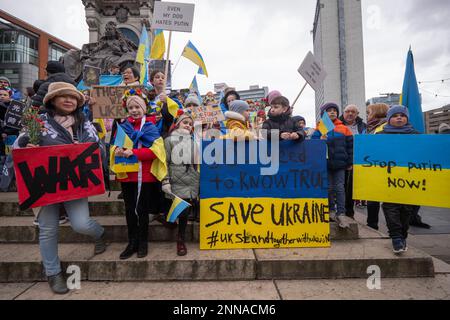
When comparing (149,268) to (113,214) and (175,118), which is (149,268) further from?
(175,118)

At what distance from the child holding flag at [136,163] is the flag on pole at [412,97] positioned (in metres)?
3.76

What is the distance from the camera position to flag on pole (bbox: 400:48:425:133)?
3.80 m

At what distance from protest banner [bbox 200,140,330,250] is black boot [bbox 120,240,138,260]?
2.39 feet

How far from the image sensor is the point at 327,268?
2.57 m

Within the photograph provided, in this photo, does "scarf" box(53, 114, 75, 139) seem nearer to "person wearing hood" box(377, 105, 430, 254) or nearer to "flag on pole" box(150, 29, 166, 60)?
"flag on pole" box(150, 29, 166, 60)

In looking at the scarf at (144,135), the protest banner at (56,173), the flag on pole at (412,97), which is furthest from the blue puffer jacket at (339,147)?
the protest banner at (56,173)

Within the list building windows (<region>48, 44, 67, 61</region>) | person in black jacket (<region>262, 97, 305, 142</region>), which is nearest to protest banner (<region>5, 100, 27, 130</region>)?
person in black jacket (<region>262, 97, 305, 142</region>)

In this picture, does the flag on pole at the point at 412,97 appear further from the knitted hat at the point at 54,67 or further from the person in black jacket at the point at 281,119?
the knitted hat at the point at 54,67

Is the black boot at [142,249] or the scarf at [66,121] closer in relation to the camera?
the scarf at [66,121]

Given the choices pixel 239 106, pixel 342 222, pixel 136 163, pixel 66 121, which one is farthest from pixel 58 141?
pixel 342 222

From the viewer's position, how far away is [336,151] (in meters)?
3.47

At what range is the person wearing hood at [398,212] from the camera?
274 centimetres

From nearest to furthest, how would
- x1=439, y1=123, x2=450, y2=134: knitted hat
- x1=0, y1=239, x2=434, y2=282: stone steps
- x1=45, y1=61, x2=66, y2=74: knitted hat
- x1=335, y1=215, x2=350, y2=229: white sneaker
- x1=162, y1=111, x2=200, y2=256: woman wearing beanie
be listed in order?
x1=0, y1=239, x2=434, y2=282: stone steps
x1=162, y1=111, x2=200, y2=256: woman wearing beanie
x1=335, y1=215, x2=350, y2=229: white sneaker
x1=45, y1=61, x2=66, y2=74: knitted hat
x1=439, y1=123, x2=450, y2=134: knitted hat

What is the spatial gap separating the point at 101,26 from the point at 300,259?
15.0 meters
